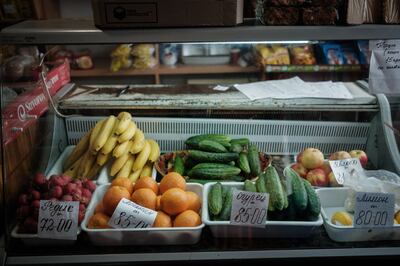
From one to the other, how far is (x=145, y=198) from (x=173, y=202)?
0.36 feet

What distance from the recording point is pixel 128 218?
1419mm

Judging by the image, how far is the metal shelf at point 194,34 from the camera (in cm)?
127

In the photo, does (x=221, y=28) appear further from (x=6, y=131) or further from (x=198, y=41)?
(x=6, y=131)

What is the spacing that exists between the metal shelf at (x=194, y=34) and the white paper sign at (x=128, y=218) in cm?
59

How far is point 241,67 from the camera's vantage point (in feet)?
12.8

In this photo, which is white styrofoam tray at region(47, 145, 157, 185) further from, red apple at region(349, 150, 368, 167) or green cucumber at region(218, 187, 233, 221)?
red apple at region(349, 150, 368, 167)

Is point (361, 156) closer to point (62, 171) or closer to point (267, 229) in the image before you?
point (267, 229)

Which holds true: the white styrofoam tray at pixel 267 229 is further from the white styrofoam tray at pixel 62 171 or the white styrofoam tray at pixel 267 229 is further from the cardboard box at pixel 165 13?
the cardboard box at pixel 165 13

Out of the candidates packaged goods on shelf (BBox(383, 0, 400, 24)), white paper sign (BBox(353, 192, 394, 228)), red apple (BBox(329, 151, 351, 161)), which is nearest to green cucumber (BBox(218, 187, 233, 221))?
white paper sign (BBox(353, 192, 394, 228))

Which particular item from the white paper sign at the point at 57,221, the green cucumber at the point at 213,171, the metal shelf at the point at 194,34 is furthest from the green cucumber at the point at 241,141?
the white paper sign at the point at 57,221

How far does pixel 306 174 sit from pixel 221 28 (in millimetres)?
828

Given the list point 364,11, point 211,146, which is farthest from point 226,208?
point 364,11

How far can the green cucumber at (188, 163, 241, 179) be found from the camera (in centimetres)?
172

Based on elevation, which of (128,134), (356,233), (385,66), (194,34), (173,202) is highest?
(194,34)
